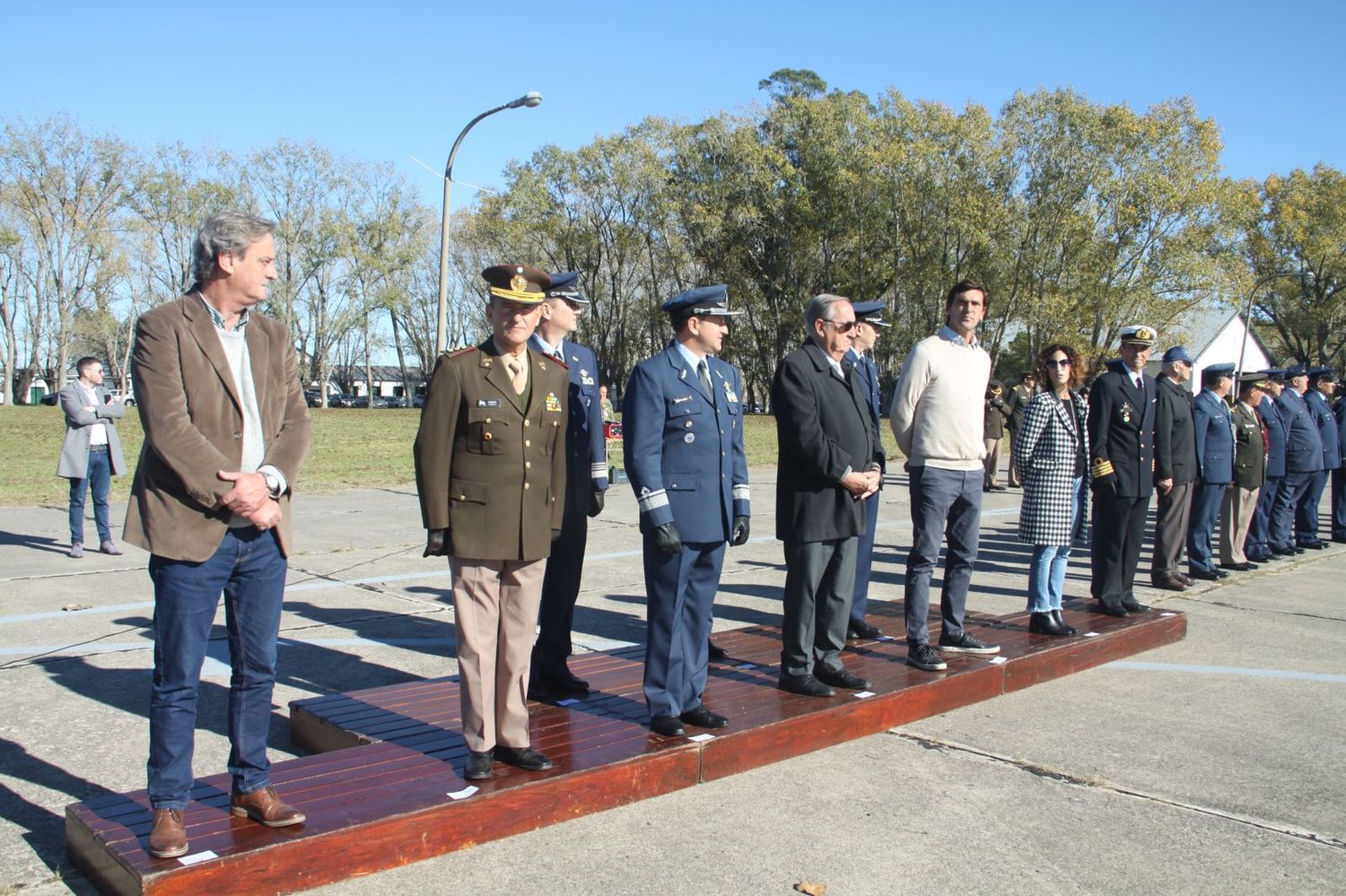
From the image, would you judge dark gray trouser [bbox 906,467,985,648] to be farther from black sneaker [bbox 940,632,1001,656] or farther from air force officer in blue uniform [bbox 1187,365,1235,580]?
air force officer in blue uniform [bbox 1187,365,1235,580]

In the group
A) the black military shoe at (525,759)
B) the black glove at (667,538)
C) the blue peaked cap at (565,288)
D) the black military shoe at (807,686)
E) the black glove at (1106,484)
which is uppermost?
the blue peaked cap at (565,288)

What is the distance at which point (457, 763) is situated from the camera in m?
4.30

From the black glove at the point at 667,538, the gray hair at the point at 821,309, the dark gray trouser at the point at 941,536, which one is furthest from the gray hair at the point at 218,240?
the dark gray trouser at the point at 941,536

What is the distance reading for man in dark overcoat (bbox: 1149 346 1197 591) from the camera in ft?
28.4

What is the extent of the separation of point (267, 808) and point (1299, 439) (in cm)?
1203

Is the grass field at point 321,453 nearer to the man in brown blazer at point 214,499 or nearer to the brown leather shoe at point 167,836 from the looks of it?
the man in brown blazer at point 214,499

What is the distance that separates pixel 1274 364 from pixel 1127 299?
33.4m

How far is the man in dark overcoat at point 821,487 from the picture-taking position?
5270mm

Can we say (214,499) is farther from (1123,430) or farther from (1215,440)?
(1215,440)

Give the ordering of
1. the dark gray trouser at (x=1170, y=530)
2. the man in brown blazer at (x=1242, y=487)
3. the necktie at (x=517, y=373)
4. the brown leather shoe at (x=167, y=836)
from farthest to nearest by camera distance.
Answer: the man in brown blazer at (x=1242, y=487)
the dark gray trouser at (x=1170, y=530)
the necktie at (x=517, y=373)
the brown leather shoe at (x=167, y=836)

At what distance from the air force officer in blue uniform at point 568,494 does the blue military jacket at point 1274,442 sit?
9152 millimetres

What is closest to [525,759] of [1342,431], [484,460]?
[484,460]

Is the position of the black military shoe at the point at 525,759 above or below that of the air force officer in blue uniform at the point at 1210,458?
below

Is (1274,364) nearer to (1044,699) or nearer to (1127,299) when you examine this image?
(1127,299)
